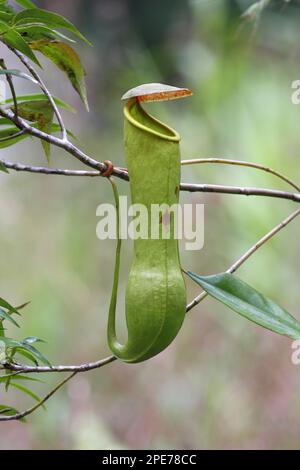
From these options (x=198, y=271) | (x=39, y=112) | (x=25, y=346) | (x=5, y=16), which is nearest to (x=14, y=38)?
(x=5, y=16)

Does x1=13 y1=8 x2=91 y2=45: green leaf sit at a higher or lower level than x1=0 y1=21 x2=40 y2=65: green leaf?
higher

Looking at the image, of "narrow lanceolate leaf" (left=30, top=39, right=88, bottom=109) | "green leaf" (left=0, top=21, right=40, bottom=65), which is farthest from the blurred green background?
"green leaf" (left=0, top=21, right=40, bottom=65)

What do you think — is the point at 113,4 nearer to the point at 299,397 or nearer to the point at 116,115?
the point at 116,115

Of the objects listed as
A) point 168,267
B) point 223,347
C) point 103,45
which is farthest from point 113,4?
point 168,267

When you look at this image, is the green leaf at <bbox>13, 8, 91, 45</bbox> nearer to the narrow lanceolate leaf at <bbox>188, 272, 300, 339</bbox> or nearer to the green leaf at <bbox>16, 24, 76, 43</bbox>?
the green leaf at <bbox>16, 24, 76, 43</bbox>

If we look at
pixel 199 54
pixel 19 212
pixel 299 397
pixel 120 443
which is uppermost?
pixel 199 54

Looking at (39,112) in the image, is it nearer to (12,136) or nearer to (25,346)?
(12,136)
